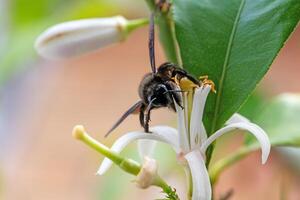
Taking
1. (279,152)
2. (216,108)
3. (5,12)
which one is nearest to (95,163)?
(279,152)

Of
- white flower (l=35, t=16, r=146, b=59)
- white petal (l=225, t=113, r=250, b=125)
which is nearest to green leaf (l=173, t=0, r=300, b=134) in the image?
white petal (l=225, t=113, r=250, b=125)

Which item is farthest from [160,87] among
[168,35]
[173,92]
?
[168,35]

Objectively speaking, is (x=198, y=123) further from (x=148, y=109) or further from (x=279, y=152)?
(x=279, y=152)

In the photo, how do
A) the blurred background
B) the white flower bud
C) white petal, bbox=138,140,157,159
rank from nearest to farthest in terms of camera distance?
1. the white flower bud
2. white petal, bbox=138,140,157,159
3. the blurred background

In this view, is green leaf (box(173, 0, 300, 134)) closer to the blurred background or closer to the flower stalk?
the flower stalk

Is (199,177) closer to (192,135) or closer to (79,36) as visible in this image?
(192,135)
